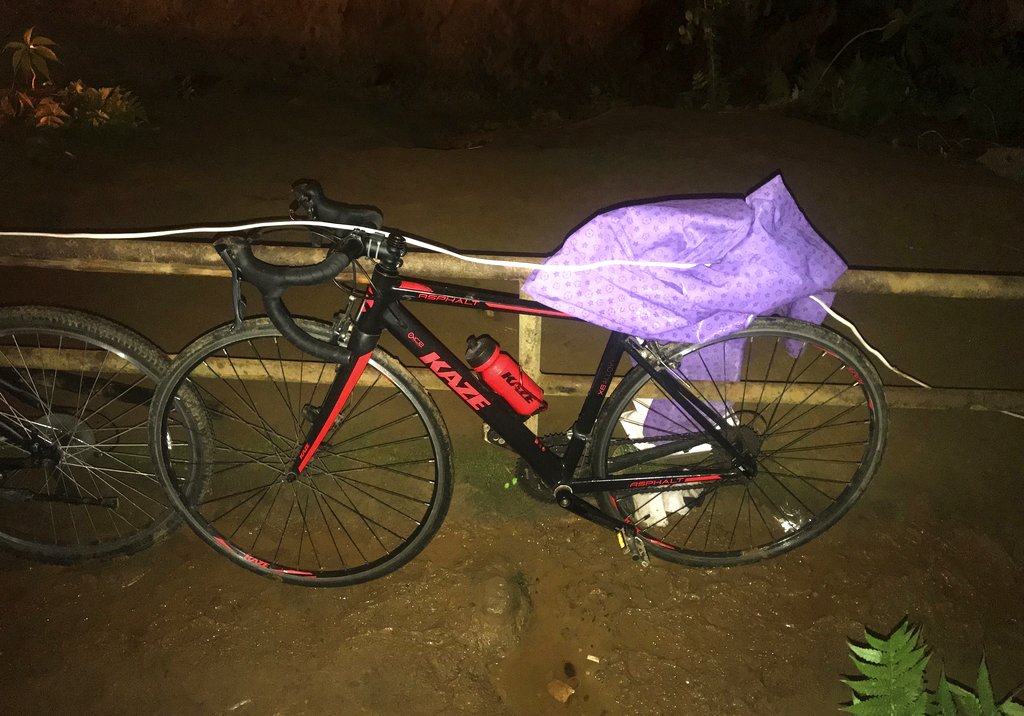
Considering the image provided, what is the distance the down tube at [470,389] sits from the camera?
2.08 m

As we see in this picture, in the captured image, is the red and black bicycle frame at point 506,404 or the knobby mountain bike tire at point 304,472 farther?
the knobby mountain bike tire at point 304,472

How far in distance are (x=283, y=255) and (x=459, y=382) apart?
2.76ft

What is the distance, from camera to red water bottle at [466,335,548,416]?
86.5 inches

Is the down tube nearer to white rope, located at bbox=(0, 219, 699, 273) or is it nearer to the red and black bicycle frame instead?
the red and black bicycle frame

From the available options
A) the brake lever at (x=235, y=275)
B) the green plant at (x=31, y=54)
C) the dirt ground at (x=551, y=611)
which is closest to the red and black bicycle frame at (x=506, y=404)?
the brake lever at (x=235, y=275)

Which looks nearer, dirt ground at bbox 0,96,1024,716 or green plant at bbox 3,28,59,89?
dirt ground at bbox 0,96,1024,716

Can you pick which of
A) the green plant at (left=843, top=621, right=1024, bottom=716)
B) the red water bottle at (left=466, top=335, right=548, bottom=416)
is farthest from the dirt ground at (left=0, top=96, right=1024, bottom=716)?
the red water bottle at (left=466, top=335, right=548, bottom=416)

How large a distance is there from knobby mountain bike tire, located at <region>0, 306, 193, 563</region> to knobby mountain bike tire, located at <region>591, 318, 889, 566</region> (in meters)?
1.89

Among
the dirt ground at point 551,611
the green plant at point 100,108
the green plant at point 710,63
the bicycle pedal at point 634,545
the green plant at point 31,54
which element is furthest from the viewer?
the green plant at point 710,63

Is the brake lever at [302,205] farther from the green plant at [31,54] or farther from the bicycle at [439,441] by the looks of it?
the green plant at [31,54]

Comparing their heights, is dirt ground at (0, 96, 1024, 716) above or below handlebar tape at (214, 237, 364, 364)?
below

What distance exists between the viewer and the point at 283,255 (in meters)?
2.35


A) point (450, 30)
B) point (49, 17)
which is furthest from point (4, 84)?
point (450, 30)

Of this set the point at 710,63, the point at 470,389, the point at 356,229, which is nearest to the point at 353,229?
the point at 356,229
